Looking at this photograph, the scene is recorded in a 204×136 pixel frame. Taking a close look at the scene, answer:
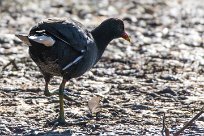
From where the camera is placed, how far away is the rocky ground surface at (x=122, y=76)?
721 centimetres

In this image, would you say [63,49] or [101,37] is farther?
[101,37]

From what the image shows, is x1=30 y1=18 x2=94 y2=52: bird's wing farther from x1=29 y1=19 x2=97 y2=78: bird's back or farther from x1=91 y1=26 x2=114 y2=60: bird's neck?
x1=91 y1=26 x2=114 y2=60: bird's neck

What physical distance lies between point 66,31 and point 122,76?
2.34 m

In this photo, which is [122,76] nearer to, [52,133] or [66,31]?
[66,31]

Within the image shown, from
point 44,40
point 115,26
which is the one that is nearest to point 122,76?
point 115,26

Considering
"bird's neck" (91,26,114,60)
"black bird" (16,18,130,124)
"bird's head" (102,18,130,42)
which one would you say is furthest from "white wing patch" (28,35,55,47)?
"bird's head" (102,18,130,42)

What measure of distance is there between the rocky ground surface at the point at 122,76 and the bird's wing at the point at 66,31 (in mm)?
747

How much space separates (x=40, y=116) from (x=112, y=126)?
0.76 m

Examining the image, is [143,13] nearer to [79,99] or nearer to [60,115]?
[79,99]

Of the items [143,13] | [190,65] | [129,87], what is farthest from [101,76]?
[143,13]

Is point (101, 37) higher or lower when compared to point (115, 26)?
lower

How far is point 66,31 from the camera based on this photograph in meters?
7.08

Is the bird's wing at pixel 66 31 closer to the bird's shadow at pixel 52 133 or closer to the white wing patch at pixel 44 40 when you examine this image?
the white wing patch at pixel 44 40

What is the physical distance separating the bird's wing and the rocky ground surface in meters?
0.75
